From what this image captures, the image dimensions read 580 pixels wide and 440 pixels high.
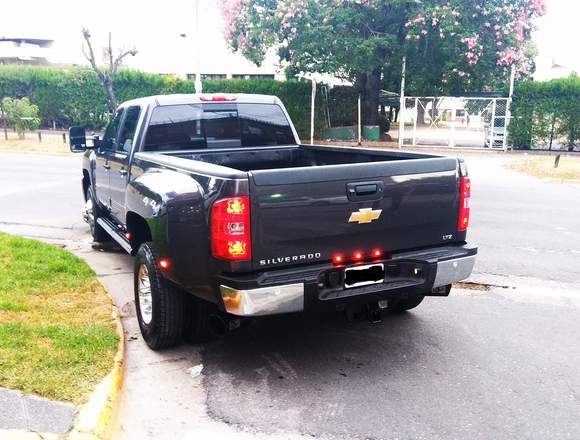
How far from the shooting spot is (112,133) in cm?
632

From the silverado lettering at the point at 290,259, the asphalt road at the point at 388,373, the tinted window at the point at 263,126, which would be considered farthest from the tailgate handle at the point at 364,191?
the tinted window at the point at 263,126

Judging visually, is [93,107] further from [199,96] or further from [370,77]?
[199,96]

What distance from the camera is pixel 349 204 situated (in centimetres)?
368

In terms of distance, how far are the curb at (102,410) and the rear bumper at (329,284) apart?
85 cm

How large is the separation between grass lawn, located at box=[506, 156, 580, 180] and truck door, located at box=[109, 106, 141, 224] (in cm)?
1230

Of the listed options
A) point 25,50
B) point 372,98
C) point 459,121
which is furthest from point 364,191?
point 25,50

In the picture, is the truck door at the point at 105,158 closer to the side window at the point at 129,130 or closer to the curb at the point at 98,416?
the side window at the point at 129,130

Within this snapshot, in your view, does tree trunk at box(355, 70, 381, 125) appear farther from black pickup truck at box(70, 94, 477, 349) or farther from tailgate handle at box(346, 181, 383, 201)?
tailgate handle at box(346, 181, 383, 201)

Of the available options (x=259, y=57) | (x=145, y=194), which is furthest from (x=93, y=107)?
(x=145, y=194)

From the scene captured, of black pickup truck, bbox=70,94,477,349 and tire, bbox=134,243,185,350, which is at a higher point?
black pickup truck, bbox=70,94,477,349

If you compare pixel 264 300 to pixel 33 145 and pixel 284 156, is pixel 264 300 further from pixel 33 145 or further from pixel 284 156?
pixel 33 145

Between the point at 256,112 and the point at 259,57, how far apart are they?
1913 centimetres

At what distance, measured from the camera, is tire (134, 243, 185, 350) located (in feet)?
13.5

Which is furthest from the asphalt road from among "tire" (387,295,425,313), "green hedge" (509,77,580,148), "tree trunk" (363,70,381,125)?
"tree trunk" (363,70,381,125)
